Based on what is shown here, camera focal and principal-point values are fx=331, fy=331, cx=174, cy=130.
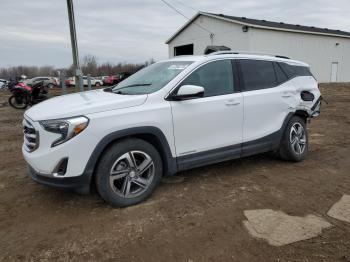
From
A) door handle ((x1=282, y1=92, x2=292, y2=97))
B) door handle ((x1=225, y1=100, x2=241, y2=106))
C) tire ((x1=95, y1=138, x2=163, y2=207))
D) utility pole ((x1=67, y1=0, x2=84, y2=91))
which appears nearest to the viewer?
tire ((x1=95, y1=138, x2=163, y2=207))

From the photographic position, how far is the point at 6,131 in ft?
29.0

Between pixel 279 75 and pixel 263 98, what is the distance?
27.9 inches

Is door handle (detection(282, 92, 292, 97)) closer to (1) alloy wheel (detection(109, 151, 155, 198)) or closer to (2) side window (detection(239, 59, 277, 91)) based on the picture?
(2) side window (detection(239, 59, 277, 91))

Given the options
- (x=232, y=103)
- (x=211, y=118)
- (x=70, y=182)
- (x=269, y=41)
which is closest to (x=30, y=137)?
(x=70, y=182)

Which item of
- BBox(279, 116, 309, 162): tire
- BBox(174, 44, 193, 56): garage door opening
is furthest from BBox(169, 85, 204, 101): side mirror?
BBox(174, 44, 193, 56): garage door opening

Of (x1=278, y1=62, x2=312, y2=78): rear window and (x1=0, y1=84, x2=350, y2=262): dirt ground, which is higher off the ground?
(x1=278, y1=62, x2=312, y2=78): rear window

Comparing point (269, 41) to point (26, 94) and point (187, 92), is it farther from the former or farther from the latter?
point (187, 92)

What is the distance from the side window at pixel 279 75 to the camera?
5.34 metres

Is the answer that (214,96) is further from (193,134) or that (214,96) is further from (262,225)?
(262,225)

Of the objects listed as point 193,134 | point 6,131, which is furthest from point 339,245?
point 6,131

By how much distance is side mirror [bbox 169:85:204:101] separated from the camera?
396 centimetres

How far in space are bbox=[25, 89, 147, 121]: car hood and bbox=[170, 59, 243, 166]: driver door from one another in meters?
0.55

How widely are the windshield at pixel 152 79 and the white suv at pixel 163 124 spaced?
0.02 metres

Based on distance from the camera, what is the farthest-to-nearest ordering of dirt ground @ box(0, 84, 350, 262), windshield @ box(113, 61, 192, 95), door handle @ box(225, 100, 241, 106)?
door handle @ box(225, 100, 241, 106) < windshield @ box(113, 61, 192, 95) < dirt ground @ box(0, 84, 350, 262)
